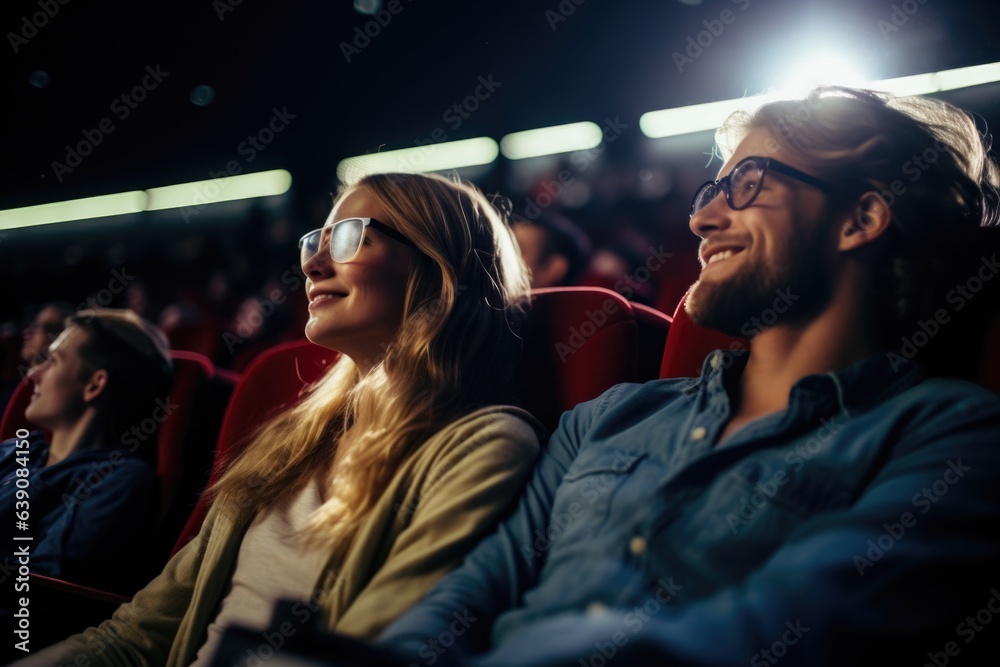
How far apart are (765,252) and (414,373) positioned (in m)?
0.52

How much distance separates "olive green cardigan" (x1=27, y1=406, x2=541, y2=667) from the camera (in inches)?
36.6

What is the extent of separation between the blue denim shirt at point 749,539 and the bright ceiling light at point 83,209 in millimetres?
2952

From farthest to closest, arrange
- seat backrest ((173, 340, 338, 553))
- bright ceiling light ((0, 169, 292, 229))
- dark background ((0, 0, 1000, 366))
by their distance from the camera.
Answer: bright ceiling light ((0, 169, 292, 229))
dark background ((0, 0, 1000, 366))
seat backrest ((173, 340, 338, 553))

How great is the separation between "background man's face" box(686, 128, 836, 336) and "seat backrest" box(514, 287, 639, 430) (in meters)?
0.16

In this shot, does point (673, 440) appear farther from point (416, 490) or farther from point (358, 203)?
point (358, 203)

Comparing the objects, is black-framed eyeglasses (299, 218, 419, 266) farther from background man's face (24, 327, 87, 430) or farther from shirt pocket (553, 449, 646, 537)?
background man's face (24, 327, 87, 430)

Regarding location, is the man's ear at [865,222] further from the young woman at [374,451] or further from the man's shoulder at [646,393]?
the young woman at [374,451]

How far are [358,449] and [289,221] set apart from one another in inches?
105

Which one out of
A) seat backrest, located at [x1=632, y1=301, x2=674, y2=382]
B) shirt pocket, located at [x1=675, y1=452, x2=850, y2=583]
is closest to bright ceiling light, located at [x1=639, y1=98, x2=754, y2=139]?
seat backrest, located at [x1=632, y1=301, x2=674, y2=382]

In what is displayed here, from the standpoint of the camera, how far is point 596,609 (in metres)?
0.81

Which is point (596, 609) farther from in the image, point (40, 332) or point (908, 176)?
point (40, 332)

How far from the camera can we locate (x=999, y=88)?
1029 mm

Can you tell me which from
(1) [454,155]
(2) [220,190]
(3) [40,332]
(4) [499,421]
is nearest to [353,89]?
(1) [454,155]

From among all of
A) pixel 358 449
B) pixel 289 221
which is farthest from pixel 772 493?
pixel 289 221
